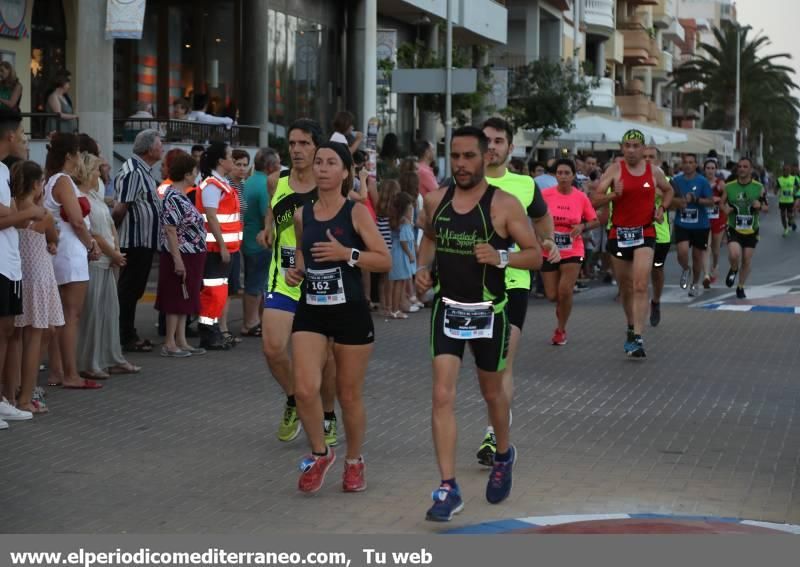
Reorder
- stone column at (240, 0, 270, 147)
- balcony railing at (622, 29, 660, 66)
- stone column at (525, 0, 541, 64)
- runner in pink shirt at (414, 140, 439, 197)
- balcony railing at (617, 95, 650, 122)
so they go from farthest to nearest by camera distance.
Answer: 1. balcony railing at (622, 29, 660, 66)
2. balcony railing at (617, 95, 650, 122)
3. stone column at (525, 0, 541, 64)
4. stone column at (240, 0, 270, 147)
5. runner in pink shirt at (414, 140, 439, 197)

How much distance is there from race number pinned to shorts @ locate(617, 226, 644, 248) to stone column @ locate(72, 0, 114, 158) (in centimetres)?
1163

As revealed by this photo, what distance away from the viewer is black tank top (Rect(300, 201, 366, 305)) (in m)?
8.24

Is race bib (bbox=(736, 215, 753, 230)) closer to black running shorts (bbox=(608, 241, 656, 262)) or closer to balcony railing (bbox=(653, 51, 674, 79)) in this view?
Answer: black running shorts (bbox=(608, 241, 656, 262))

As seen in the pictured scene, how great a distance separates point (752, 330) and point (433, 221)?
10.2 metres

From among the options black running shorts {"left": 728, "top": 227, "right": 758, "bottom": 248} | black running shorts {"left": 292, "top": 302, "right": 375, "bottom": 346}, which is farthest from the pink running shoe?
black running shorts {"left": 728, "top": 227, "right": 758, "bottom": 248}

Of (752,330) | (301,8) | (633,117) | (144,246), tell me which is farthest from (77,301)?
(633,117)

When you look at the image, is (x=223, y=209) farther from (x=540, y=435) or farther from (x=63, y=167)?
(x=540, y=435)

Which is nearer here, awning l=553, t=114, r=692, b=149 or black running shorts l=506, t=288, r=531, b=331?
black running shorts l=506, t=288, r=531, b=331

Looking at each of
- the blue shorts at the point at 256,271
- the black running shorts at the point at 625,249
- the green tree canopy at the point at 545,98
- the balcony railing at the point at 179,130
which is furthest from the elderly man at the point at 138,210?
the green tree canopy at the point at 545,98

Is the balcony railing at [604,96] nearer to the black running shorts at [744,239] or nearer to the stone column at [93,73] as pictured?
the stone column at [93,73]

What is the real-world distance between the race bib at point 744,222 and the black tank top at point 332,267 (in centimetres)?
1497

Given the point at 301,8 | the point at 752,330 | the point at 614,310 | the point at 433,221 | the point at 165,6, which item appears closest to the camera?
the point at 433,221

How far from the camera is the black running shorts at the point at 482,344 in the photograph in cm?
789

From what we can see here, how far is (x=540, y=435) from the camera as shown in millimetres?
10297
